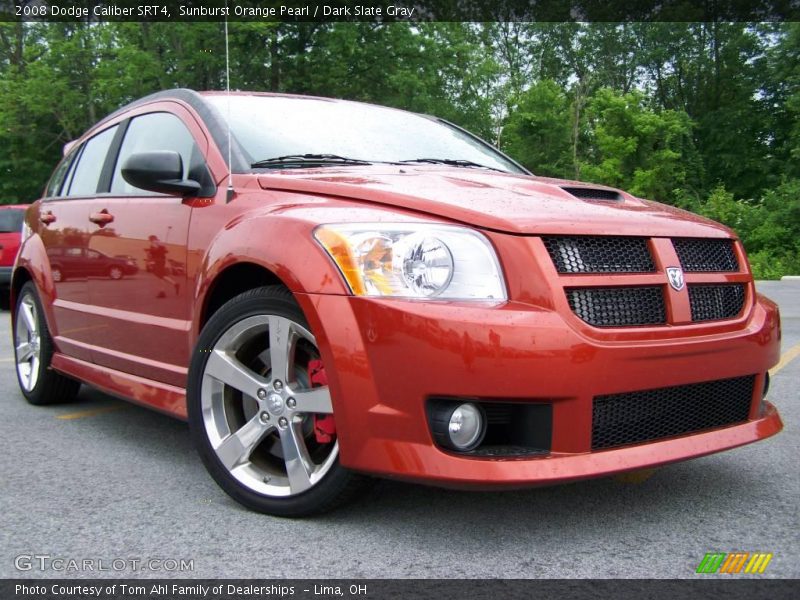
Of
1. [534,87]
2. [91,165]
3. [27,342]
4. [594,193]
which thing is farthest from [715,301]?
[534,87]

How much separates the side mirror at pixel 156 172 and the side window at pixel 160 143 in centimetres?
11

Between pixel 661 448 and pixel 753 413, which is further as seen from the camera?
pixel 753 413

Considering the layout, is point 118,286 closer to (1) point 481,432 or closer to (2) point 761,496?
(1) point 481,432

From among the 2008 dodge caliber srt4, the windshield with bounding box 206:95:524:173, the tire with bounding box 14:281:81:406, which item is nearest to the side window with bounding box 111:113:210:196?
the 2008 dodge caliber srt4

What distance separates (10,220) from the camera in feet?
41.5

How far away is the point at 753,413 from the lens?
2910mm

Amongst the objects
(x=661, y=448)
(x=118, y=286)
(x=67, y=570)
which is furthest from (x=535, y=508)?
(x=118, y=286)

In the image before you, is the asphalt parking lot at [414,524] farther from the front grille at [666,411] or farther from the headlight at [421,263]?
the headlight at [421,263]

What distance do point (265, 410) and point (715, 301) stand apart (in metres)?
1.57

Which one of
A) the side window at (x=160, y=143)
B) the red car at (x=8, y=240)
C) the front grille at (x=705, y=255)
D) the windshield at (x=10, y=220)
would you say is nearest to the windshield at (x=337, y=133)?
the side window at (x=160, y=143)

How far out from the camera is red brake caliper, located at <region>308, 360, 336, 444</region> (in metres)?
2.60

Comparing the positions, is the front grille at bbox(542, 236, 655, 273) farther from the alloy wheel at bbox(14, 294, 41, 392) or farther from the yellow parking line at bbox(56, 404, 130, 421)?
the alloy wheel at bbox(14, 294, 41, 392)

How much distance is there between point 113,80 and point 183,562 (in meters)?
24.7

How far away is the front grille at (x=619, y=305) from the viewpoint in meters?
2.43
